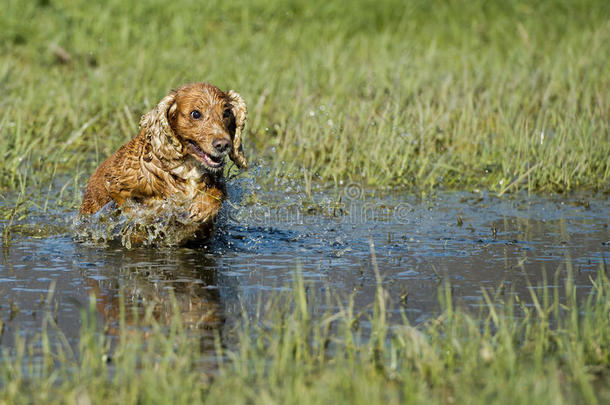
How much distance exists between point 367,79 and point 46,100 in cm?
348

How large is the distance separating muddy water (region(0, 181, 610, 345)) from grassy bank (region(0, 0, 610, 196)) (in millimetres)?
648

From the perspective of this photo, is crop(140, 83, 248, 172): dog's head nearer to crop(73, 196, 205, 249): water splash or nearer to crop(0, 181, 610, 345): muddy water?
crop(73, 196, 205, 249): water splash

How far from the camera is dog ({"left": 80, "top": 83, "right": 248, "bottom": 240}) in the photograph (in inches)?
→ 265

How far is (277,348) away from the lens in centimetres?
413

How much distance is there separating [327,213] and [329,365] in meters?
3.70

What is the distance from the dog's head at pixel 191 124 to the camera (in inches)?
262

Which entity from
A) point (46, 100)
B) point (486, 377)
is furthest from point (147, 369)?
point (46, 100)

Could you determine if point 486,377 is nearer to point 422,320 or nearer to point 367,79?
point 422,320

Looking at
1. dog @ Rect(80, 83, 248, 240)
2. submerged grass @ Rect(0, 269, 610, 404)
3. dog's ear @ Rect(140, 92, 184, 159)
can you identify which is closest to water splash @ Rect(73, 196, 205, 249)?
dog @ Rect(80, 83, 248, 240)

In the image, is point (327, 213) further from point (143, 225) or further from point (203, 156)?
point (143, 225)

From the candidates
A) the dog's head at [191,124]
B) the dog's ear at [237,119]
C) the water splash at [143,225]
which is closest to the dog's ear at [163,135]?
the dog's head at [191,124]

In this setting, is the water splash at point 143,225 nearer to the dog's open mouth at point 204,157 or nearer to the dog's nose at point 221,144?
the dog's open mouth at point 204,157

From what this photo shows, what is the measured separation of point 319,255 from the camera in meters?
6.39

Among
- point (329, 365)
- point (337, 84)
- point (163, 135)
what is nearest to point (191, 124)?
point (163, 135)
